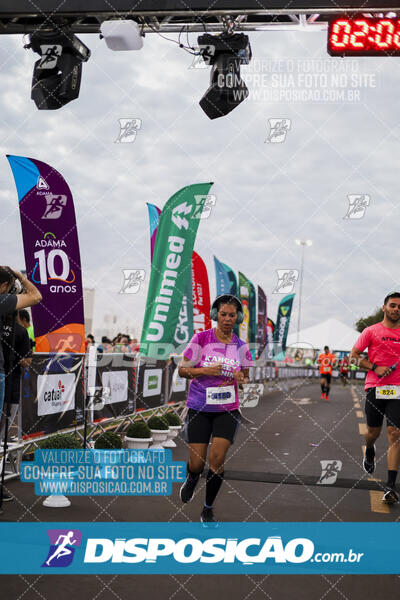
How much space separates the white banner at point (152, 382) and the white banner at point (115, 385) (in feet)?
3.29

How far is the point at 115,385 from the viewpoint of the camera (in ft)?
32.2

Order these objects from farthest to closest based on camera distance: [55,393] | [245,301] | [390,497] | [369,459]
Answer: [245,301], [55,393], [369,459], [390,497]

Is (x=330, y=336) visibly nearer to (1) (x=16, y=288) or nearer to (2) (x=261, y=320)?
(2) (x=261, y=320)

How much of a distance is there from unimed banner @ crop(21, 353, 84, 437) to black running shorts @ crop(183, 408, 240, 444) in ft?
8.51

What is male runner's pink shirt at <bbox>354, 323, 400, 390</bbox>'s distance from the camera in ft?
22.6

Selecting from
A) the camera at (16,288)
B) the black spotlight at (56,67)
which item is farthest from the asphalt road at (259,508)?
the black spotlight at (56,67)

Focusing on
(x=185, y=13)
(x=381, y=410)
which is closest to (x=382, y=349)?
(x=381, y=410)

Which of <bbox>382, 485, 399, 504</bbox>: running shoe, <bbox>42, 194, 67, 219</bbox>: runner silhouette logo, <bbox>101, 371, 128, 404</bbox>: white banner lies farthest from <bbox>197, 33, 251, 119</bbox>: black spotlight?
<bbox>382, 485, 399, 504</bbox>: running shoe

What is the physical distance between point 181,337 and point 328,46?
7.99m

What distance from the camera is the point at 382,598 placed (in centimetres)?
385

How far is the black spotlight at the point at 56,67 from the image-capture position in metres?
8.73

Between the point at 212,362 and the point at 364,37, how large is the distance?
190 inches

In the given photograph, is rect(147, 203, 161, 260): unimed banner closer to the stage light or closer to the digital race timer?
the stage light

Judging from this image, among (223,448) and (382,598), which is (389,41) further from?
(382,598)
